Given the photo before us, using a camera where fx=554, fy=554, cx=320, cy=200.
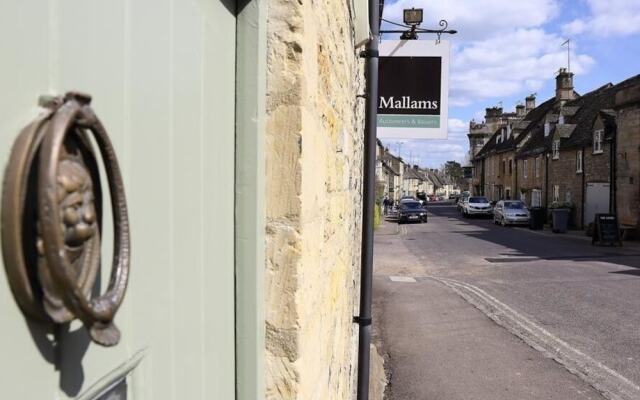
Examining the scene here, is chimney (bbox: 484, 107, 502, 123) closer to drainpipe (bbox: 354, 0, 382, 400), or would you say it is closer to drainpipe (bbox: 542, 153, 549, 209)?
drainpipe (bbox: 542, 153, 549, 209)

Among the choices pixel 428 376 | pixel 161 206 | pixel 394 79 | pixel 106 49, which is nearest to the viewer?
pixel 106 49

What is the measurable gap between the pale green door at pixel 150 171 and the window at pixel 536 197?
38795 millimetres

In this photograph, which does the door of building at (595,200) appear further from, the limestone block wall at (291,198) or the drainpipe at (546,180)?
the limestone block wall at (291,198)

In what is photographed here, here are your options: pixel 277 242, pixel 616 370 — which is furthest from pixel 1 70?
pixel 616 370

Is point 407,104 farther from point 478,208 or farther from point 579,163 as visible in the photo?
point 478,208

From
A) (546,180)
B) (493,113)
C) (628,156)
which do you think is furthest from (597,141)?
(493,113)

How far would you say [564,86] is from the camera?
39406 millimetres

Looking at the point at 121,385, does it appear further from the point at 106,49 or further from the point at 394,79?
the point at 394,79

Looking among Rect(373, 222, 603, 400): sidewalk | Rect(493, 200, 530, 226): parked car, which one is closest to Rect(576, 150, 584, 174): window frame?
Rect(493, 200, 530, 226): parked car

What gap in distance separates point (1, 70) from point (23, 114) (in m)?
0.05

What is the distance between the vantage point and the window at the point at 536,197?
3729 centimetres

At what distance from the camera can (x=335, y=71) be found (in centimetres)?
247

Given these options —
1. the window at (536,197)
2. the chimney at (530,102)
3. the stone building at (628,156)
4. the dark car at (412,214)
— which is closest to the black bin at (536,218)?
the stone building at (628,156)

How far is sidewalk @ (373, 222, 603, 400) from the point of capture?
555cm
